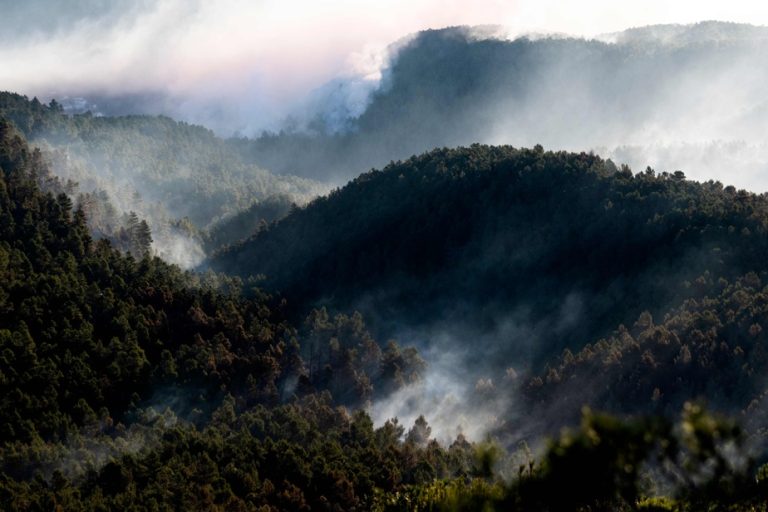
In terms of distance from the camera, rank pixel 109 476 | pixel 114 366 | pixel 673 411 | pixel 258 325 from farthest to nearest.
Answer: pixel 258 325 → pixel 114 366 → pixel 673 411 → pixel 109 476

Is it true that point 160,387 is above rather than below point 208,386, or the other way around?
above

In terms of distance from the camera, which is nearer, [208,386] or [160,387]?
[160,387]

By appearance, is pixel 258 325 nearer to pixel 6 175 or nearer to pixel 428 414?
pixel 428 414

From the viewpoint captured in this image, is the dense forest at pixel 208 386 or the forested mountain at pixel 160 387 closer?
the dense forest at pixel 208 386

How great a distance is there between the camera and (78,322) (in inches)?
6033

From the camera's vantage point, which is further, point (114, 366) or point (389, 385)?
point (389, 385)

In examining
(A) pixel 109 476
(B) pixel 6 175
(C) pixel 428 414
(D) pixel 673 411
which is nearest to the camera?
(A) pixel 109 476

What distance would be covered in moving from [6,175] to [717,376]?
164 meters

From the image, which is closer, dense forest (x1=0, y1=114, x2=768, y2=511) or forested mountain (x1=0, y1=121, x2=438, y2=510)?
dense forest (x1=0, y1=114, x2=768, y2=511)

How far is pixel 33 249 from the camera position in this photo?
169 meters

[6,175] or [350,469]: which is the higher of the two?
[6,175]

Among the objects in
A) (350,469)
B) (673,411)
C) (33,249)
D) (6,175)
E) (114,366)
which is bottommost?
(673,411)

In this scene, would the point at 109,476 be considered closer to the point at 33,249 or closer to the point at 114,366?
the point at 114,366

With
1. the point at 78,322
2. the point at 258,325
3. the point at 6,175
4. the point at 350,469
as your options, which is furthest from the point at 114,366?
the point at 6,175
